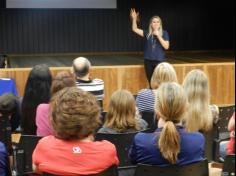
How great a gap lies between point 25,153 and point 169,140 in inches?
35.0

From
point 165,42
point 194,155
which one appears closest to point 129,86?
point 165,42

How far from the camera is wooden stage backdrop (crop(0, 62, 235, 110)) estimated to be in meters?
5.36

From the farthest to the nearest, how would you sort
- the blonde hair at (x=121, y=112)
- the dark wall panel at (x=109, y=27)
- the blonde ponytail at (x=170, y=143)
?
the dark wall panel at (x=109, y=27) < the blonde hair at (x=121, y=112) < the blonde ponytail at (x=170, y=143)

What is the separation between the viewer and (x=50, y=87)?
9.28 ft

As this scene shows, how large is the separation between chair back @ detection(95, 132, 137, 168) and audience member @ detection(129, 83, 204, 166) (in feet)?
0.89

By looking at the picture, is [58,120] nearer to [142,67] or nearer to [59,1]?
[142,67]

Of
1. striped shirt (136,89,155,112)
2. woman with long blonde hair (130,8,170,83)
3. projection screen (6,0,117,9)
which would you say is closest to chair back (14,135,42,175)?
striped shirt (136,89,155,112)

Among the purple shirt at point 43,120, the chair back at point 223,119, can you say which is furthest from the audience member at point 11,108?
the chair back at point 223,119

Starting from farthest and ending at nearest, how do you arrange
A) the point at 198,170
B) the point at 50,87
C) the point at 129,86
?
the point at 129,86
the point at 50,87
the point at 198,170

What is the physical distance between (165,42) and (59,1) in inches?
334

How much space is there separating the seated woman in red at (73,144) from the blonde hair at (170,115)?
0.98 feet

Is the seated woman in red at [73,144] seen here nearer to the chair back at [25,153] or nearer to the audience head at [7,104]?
the chair back at [25,153]

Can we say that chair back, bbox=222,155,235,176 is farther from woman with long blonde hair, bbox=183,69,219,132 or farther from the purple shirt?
the purple shirt

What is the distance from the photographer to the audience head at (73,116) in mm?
1520
